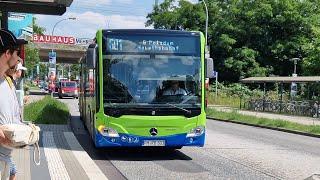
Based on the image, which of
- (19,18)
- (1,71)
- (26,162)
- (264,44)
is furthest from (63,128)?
(264,44)

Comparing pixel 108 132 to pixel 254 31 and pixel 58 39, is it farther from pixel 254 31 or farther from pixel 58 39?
pixel 58 39

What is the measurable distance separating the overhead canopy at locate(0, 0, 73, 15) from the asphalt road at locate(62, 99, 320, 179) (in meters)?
3.53

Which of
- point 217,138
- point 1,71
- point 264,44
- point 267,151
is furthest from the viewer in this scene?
point 264,44

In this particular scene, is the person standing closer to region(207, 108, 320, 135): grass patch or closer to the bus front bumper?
the bus front bumper

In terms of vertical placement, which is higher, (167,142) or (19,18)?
(19,18)

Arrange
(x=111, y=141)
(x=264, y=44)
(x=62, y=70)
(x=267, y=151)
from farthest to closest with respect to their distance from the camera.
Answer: (x=62, y=70) < (x=264, y=44) < (x=267, y=151) < (x=111, y=141)

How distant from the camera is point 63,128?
1973 centimetres

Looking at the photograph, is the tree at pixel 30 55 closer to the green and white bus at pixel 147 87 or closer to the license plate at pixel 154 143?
the green and white bus at pixel 147 87

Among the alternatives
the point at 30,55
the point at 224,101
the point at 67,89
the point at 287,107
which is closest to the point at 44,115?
the point at 287,107

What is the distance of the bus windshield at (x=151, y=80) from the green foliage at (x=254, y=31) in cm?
5297

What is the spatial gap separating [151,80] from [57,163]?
10.0 feet

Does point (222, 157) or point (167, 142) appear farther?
point (222, 157)

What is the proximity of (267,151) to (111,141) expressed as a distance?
15.8ft

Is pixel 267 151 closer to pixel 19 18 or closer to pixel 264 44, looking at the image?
pixel 19 18
